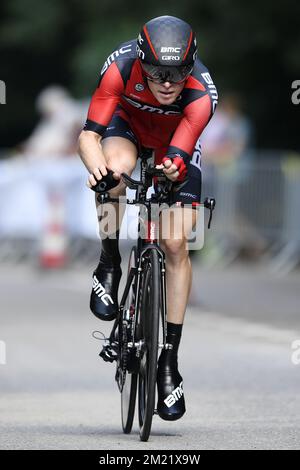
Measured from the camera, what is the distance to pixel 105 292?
806 centimetres

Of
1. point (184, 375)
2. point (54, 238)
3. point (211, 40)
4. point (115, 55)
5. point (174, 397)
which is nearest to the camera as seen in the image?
point (174, 397)

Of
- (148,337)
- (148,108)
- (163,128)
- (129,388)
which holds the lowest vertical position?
(129,388)

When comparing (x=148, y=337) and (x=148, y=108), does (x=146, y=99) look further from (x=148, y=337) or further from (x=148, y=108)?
(x=148, y=337)

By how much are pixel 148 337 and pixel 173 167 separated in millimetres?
815

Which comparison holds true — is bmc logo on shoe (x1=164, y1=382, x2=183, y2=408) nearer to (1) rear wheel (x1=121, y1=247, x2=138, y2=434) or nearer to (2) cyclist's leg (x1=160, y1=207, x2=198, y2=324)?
(1) rear wheel (x1=121, y1=247, x2=138, y2=434)

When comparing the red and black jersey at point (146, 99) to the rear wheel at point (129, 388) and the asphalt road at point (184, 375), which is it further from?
the asphalt road at point (184, 375)

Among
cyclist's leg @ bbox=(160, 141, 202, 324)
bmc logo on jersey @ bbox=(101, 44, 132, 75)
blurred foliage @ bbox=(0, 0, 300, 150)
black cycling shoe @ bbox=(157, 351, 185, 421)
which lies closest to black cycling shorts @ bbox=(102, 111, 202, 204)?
cyclist's leg @ bbox=(160, 141, 202, 324)

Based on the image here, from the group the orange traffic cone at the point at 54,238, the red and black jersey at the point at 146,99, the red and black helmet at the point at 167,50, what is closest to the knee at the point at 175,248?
the red and black jersey at the point at 146,99

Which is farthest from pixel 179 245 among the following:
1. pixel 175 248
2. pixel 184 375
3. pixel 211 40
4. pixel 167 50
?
pixel 211 40

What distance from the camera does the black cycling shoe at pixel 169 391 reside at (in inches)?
295

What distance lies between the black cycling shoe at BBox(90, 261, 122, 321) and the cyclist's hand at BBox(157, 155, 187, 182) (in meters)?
0.80

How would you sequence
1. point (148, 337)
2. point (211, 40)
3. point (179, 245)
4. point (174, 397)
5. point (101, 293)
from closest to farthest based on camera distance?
1. point (148, 337)
2. point (174, 397)
3. point (179, 245)
4. point (101, 293)
5. point (211, 40)

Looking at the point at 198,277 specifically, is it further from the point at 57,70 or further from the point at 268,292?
the point at 57,70
